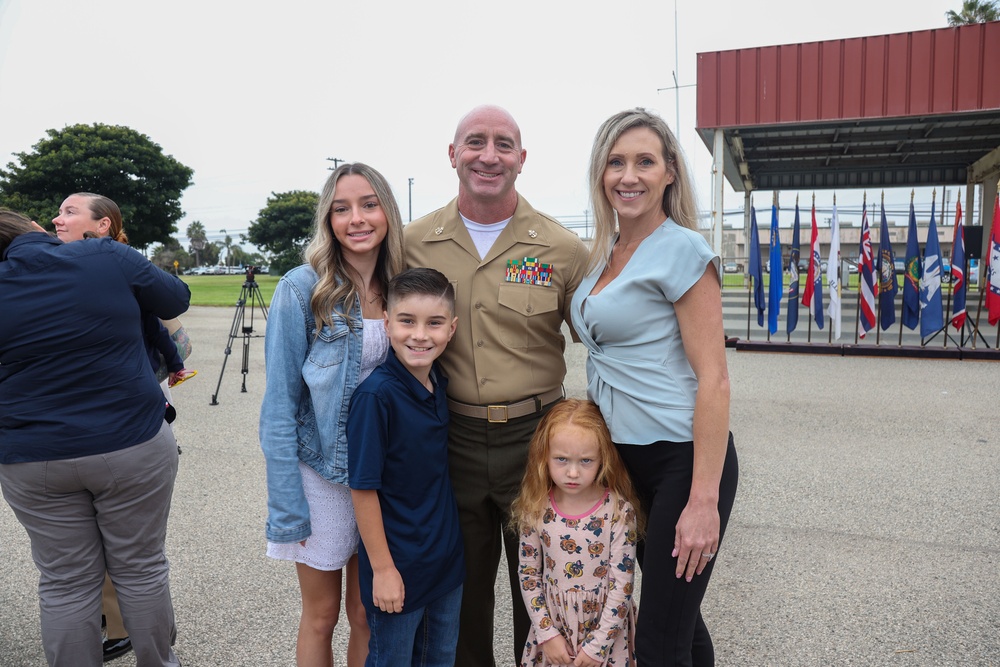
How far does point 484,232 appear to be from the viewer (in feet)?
7.91

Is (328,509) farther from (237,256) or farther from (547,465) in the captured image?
(237,256)

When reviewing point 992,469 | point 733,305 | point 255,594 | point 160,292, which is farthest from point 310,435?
point 733,305

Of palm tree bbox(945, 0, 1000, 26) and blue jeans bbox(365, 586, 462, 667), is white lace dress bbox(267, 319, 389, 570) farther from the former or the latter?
palm tree bbox(945, 0, 1000, 26)

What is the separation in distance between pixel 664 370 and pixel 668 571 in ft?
1.87

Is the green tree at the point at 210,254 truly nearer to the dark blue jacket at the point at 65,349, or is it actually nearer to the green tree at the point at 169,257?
the green tree at the point at 169,257

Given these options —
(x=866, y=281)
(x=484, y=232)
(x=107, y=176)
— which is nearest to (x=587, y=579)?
(x=484, y=232)

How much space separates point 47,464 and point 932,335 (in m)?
13.1

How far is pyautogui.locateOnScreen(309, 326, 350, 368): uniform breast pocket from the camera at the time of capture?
2045mm

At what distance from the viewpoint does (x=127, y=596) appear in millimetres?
2385

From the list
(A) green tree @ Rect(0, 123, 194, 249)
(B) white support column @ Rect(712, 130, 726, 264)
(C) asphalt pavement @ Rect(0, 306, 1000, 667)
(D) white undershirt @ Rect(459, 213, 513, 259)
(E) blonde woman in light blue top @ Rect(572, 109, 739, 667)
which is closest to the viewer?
(E) blonde woman in light blue top @ Rect(572, 109, 739, 667)

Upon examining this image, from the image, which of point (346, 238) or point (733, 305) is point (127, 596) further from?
point (733, 305)

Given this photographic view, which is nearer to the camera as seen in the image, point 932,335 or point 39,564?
point 39,564

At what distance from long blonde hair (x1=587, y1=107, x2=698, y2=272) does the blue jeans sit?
119cm

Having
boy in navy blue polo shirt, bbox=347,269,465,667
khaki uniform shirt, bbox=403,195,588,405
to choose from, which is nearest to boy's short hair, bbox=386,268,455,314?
boy in navy blue polo shirt, bbox=347,269,465,667
